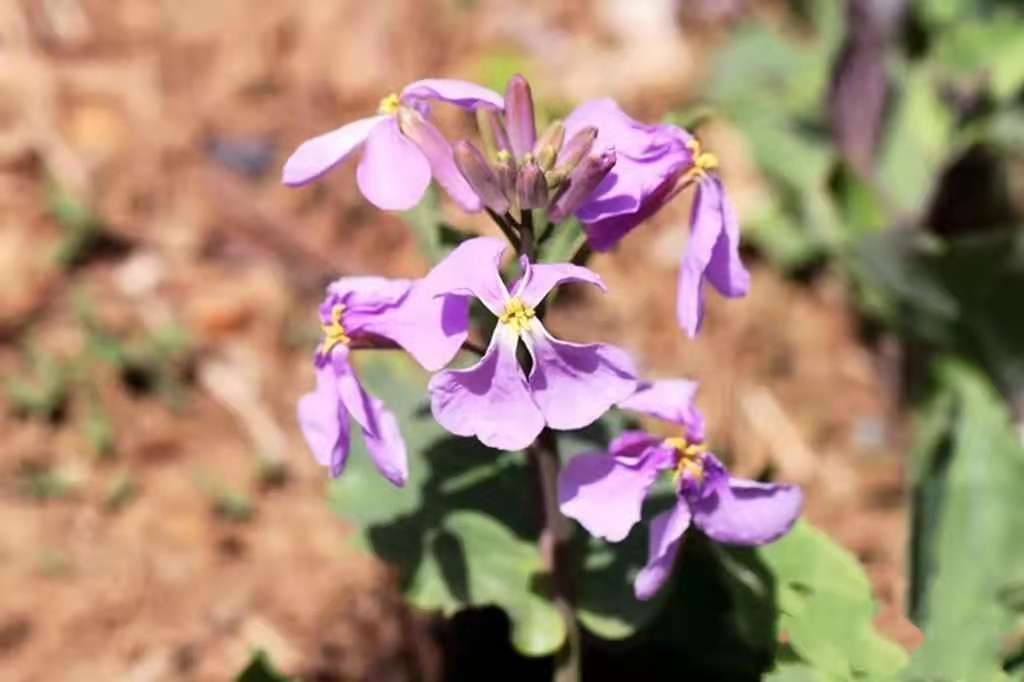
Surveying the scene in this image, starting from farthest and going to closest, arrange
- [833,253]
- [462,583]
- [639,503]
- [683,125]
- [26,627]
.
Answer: [833,253], [26,627], [462,583], [683,125], [639,503]

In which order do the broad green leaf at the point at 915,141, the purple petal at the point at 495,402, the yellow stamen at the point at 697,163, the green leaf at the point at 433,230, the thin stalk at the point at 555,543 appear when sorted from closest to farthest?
the purple petal at the point at 495,402, the yellow stamen at the point at 697,163, the thin stalk at the point at 555,543, the green leaf at the point at 433,230, the broad green leaf at the point at 915,141

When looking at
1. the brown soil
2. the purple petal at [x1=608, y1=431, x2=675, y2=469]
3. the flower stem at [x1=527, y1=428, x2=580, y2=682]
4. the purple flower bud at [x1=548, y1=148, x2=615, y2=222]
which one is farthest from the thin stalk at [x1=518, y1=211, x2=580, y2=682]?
the brown soil

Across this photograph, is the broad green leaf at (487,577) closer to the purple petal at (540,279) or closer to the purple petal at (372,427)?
the purple petal at (372,427)

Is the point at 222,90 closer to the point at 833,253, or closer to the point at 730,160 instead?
the point at 730,160

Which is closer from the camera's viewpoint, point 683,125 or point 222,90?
point 683,125

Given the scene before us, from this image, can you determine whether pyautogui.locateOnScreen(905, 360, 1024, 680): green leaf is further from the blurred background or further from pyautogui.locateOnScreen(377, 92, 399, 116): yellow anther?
pyautogui.locateOnScreen(377, 92, 399, 116): yellow anther

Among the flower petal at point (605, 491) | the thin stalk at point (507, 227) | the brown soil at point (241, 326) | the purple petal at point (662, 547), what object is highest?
the thin stalk at point (507, 227)

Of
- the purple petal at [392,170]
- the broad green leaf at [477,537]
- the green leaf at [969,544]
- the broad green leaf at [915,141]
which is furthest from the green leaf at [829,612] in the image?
the broad green leaf at [915,141]

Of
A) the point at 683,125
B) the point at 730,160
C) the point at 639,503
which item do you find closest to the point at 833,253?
the point at 730,160
